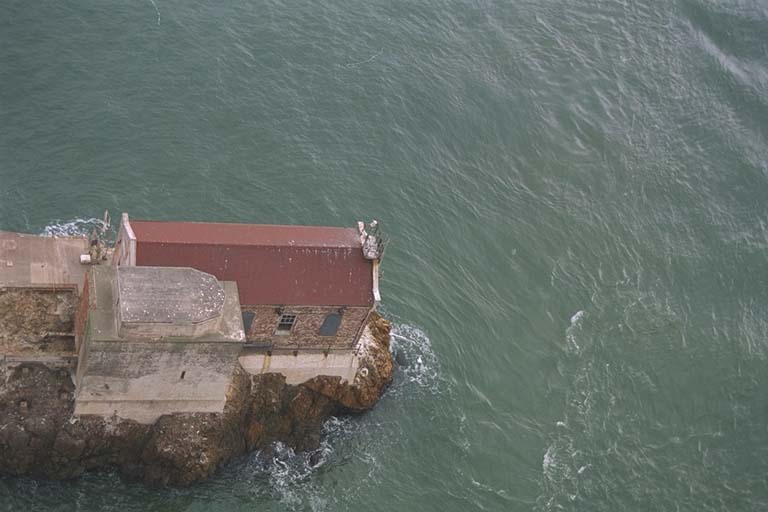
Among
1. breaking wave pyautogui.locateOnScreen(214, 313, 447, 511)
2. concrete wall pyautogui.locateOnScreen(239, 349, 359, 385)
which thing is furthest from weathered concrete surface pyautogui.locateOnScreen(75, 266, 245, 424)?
breaking wave pyautogui.locateOnScreen(214, 313, 447, 511)

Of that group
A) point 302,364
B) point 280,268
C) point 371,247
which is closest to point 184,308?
point 280,268

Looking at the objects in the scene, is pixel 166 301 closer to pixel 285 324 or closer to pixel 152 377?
pixel 152 377

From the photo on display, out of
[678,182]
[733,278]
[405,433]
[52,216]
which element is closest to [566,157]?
[678,182]

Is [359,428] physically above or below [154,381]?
below

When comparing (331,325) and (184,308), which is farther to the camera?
(331,325)

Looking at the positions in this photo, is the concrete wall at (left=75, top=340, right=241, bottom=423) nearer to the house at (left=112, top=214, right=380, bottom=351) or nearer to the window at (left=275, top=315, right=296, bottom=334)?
the house at (left=112, top=214, right=380, bottom=351)

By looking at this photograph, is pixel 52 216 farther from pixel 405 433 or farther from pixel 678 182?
pixel 678 182

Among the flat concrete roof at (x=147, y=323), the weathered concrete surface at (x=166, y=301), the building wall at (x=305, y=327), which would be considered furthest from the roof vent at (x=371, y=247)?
the weathered concrete surface at (x=166, y=301)
